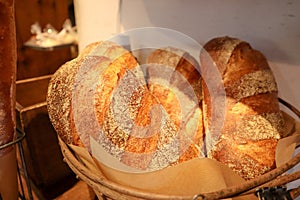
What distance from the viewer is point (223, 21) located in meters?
0.75

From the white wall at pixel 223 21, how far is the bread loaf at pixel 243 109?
0.07 m

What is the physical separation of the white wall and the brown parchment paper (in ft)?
0.81

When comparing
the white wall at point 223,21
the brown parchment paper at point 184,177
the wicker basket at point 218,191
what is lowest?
the brown parchment paper at point 184,177

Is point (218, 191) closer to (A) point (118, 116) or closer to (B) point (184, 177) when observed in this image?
(B) point (184, 177)

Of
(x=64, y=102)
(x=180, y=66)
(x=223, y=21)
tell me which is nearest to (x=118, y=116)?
(x=64, y=102)

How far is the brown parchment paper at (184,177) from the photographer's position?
45 cm

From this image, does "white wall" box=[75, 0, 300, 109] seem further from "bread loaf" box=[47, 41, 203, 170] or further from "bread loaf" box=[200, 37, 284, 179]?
"bread loaf" box=[47, 41, 203, 170]

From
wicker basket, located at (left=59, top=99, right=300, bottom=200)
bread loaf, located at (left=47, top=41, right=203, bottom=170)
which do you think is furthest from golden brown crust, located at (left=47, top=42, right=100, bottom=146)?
wicker basket, located at (left=59, top=99, right=300, bottom=200)

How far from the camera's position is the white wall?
674 millimetres

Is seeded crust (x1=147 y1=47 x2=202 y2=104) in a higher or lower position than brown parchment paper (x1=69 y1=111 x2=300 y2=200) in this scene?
higher

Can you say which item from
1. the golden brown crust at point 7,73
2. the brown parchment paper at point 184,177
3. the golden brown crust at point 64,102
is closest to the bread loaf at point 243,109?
the brown parchment paper at point 184,177

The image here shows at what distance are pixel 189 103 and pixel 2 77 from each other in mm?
388

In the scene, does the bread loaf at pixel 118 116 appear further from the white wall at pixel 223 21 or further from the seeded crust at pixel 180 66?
the white wall at pixel 223 21

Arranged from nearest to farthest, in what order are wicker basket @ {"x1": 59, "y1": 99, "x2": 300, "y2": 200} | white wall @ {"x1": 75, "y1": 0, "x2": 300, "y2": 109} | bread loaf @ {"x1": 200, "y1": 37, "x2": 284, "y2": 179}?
wicker basket @ {"x1": 59, "y1": 99, "x2": 300, "y2": 200}, bread loaf @ {"x1": 200, "y1": 37, "x2": 284, "y2": 179}, white wall @ {"x1": 75, "y1": 0, "x2": 300, "y2": 109}
